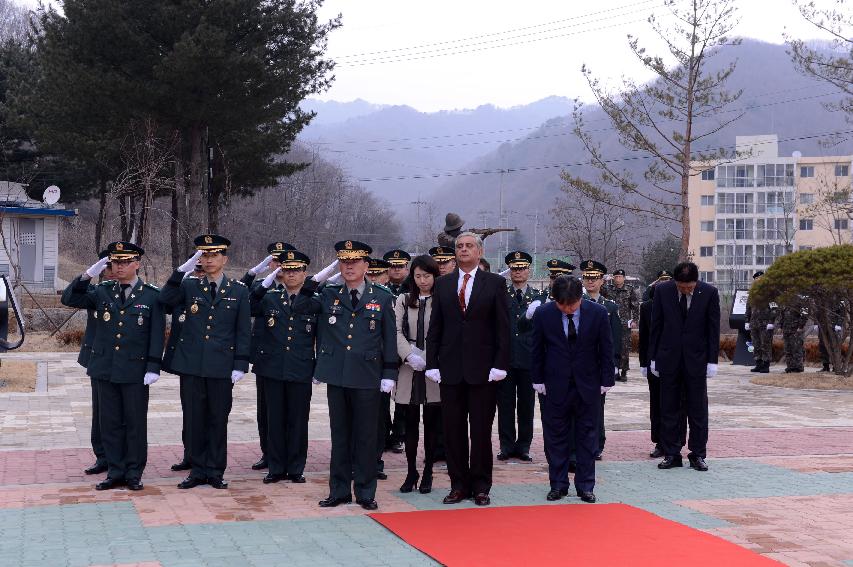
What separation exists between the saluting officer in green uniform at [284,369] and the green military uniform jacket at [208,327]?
0.81 ft

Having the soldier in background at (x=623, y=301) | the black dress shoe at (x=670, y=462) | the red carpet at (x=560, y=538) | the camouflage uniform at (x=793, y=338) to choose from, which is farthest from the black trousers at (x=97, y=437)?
the camouflage uniform at (x=793, y=338)

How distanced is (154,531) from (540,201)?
165 meters

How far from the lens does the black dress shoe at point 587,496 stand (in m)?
8.11

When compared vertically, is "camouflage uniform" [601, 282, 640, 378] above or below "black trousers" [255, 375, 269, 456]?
above

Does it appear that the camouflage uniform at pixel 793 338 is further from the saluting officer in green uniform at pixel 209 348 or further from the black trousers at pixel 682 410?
the saluting officer in green uniform at pixel 209 348

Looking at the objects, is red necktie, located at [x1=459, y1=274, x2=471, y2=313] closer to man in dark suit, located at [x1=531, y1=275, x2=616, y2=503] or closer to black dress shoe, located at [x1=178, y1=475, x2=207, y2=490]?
man in dark suit, located at [x1=531, y1=275, x2=616, y2=503]

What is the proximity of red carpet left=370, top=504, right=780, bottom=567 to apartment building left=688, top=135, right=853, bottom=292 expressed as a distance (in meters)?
76.1

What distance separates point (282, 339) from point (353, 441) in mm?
1306

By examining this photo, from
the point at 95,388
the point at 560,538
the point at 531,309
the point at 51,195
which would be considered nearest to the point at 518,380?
the point at 531,309

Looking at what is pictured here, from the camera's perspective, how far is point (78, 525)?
6.91 m

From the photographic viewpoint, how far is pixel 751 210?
274ft

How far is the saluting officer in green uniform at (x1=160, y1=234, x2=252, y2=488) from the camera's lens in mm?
8352

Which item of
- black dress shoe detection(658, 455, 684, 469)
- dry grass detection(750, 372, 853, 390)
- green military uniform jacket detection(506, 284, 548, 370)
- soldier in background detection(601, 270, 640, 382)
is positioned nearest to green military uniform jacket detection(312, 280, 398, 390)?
green military uniform jacket detection(506, 284, 548, 370)

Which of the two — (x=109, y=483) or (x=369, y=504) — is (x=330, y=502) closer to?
(x=369, y=504)
